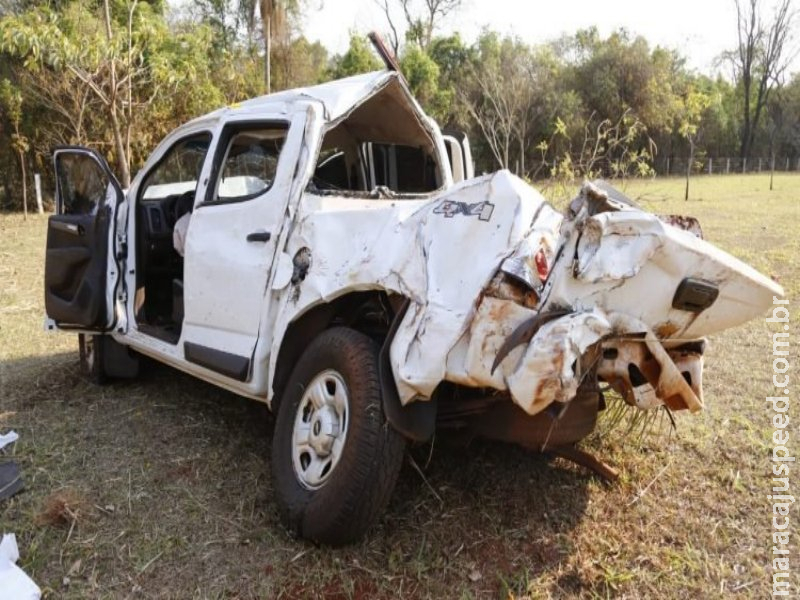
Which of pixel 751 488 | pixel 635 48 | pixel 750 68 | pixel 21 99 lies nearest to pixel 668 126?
pixel 635 48

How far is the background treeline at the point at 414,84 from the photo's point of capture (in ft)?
40.3

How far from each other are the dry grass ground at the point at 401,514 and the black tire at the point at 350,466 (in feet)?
0.56

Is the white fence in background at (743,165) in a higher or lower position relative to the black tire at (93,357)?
higher

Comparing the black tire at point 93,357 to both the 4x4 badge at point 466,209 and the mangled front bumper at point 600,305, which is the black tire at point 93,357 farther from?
the mangled front bumper at point 600,305

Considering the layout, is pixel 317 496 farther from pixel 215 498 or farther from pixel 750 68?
pixel 750 68

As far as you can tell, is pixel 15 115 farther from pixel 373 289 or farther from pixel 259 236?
pixel 373 289

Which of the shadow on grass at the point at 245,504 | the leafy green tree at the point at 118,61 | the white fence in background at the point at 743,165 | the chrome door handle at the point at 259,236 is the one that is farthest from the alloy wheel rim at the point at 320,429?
the white fence in background at the point at 743,165

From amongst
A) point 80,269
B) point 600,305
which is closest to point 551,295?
point 600,305

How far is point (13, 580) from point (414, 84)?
28.2 meters

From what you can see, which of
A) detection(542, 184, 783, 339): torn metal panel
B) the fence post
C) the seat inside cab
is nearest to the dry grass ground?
detection(542, 184, 783, 339): torn metal panel

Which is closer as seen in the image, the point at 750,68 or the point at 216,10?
the point at 216,10

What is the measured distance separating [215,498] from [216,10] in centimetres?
3037

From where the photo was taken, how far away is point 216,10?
29453mm

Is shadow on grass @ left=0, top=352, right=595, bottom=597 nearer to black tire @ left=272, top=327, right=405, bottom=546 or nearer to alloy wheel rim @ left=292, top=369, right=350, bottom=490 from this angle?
black tire @ left=272, top=327, right=405, bottom=546
